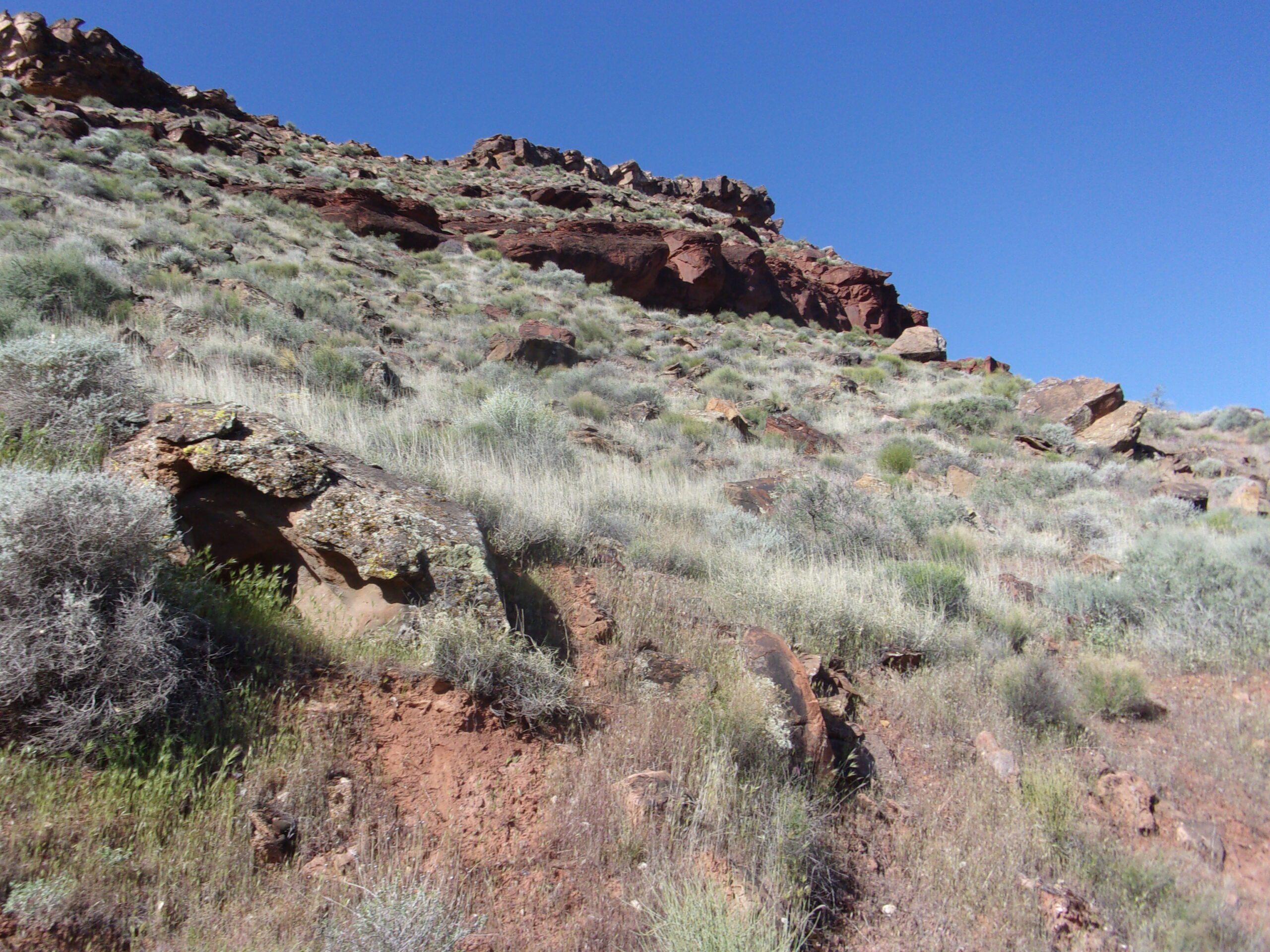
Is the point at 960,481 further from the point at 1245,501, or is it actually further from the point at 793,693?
the point at 793,693

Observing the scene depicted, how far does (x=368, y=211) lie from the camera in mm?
22094

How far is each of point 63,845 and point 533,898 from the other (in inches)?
52.0

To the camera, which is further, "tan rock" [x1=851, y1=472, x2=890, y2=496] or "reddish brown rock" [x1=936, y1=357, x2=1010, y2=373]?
"reddish brown rock" [x1=936, y1=357, x2=1010, y2=373]

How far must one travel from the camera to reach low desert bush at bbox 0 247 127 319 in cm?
674

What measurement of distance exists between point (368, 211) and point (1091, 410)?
22.8 metres

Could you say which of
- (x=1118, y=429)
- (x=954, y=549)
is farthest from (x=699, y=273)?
(x=954, y=549)

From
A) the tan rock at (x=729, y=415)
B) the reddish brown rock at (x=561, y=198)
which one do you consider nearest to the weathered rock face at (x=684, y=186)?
the reddish brown rock at (x=561, y=198)

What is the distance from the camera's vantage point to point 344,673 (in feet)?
8.57

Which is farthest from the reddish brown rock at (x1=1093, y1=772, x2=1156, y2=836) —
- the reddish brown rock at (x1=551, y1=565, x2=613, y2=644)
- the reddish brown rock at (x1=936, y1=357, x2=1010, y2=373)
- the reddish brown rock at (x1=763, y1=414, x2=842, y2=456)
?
the reddish brown rock at (x1=936, y1=357, x2=1010, y2=373)

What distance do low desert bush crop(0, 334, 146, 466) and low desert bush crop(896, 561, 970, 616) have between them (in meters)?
5.20

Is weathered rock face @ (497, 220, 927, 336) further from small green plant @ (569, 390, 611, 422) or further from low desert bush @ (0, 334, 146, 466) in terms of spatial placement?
low desert bush @ (0, 334, 146, 466)

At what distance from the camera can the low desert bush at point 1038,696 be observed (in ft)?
11.3

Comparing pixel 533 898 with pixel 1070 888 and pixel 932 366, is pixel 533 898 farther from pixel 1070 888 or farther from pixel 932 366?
pixel 932 366

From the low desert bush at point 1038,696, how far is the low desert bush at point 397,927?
3.10m
